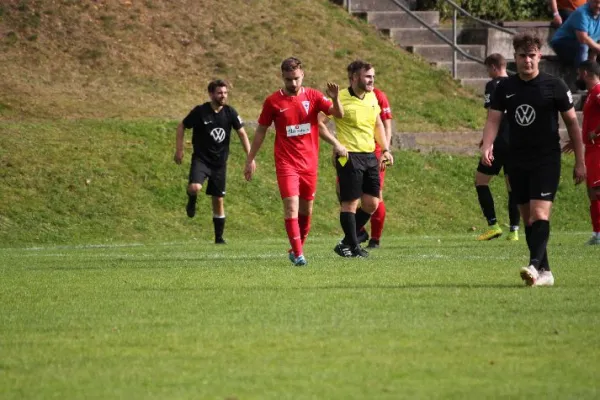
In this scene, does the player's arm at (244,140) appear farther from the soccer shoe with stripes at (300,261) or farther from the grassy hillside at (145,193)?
the soccer shoe with stripes at (300,261)

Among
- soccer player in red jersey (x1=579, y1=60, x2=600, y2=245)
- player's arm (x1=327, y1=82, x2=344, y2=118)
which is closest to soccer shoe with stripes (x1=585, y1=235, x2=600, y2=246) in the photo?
soccer player in red jersey (x1=579, y1=60, x2=600, y2=245)

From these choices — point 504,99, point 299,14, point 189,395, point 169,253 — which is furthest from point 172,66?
point 189,395

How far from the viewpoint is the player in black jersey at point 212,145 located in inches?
808

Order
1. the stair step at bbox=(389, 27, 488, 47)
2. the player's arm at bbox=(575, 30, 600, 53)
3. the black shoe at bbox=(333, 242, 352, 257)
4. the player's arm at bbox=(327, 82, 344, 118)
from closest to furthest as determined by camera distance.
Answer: the player's arm at bbox=(327, 82, 344, 118), the black shoe at bbox=(333, 242, 352, 257), the player's arm at bbox=(575, 30, 600, 53), the stair step at bbox=(389, 27, 488, 47)

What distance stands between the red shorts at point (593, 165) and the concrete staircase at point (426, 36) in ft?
39.7

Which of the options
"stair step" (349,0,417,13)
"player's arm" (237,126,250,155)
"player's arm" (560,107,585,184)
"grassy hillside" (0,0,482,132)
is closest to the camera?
"player's arm" (560,107,585,184)

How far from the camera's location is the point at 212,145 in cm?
2077

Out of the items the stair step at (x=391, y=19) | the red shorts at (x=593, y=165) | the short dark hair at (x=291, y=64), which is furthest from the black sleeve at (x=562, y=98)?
the stair step at (x=391, y=19)

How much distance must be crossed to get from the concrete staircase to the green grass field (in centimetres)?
1527

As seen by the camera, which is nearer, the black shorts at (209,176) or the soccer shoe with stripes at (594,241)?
the soccer shoe with stripes at (594,241)

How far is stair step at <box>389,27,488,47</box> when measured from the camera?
30.8 metres

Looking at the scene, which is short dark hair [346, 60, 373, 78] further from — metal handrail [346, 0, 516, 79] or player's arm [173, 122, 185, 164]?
metal handrail [346, 0, 516, 79]

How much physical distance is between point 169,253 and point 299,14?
13383 millimetres

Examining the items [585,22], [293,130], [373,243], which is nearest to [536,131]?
[293,130]
